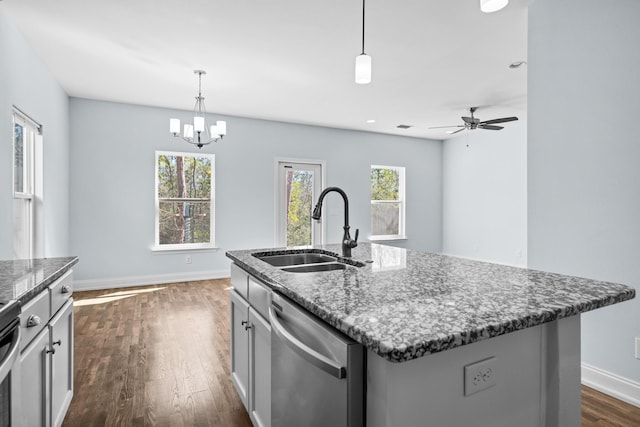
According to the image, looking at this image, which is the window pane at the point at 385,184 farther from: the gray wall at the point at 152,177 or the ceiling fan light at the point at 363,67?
the ceiling fan light at the point at 363,67

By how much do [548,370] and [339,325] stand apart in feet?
2.20

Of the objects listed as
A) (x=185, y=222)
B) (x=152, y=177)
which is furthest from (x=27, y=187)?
(x=185, y=222)

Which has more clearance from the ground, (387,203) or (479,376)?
(387,203)

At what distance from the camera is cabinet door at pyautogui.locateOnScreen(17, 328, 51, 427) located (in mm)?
1229

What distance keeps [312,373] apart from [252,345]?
749 mm

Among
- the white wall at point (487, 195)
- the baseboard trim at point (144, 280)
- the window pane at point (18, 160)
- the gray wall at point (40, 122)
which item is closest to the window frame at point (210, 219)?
the baseboard trim at point (144, 280)

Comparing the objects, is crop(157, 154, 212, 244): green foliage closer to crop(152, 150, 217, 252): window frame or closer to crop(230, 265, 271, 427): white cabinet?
crop(152, 150, 217, 252): window frame

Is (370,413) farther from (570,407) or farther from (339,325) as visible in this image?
(570,407)

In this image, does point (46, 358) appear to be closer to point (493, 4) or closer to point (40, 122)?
point (493, 4)

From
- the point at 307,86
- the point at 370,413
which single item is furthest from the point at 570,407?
the point at 307,86

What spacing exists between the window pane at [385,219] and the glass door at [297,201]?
1296 millimetres

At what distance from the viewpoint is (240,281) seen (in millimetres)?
1947

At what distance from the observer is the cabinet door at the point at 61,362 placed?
159 centimetres

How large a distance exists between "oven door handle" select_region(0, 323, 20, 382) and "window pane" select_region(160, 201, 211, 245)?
178 inches
